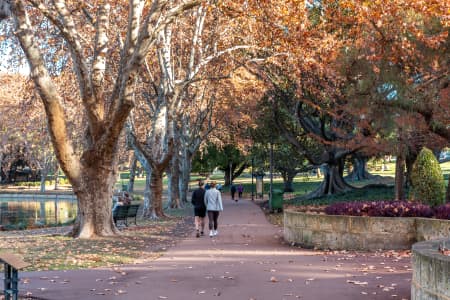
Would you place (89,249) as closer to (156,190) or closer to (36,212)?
(156,190)

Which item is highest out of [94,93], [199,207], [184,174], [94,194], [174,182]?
[94,93]

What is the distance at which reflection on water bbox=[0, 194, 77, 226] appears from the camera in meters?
34.1

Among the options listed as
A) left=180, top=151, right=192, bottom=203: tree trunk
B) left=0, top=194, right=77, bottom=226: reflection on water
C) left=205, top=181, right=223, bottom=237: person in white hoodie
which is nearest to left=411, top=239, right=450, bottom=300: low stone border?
left=205, top=181, right=223, bottom=237: person in white hoodie

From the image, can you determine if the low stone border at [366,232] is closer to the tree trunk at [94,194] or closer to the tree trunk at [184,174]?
the tree trunk at [94,194]

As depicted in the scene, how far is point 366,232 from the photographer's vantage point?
15547mm

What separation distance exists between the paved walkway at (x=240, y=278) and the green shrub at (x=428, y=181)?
5.14m

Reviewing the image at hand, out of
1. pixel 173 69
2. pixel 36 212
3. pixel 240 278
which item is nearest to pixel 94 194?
pixel 240 278

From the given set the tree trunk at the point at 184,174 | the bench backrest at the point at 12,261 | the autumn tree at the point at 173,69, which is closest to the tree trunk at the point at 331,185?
the tree trunk at the point at 184,174

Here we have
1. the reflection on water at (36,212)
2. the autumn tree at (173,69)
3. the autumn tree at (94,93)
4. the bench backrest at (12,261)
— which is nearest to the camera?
the bench backrest at (12,261)

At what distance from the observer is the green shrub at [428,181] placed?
19297 mm

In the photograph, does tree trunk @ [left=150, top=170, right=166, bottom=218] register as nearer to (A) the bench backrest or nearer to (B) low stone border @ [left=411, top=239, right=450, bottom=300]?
(A) the bench backrest

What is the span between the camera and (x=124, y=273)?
11.8m

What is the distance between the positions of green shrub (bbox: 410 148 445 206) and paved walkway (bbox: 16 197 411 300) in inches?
202

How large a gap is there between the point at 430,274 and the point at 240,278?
4241 mm
